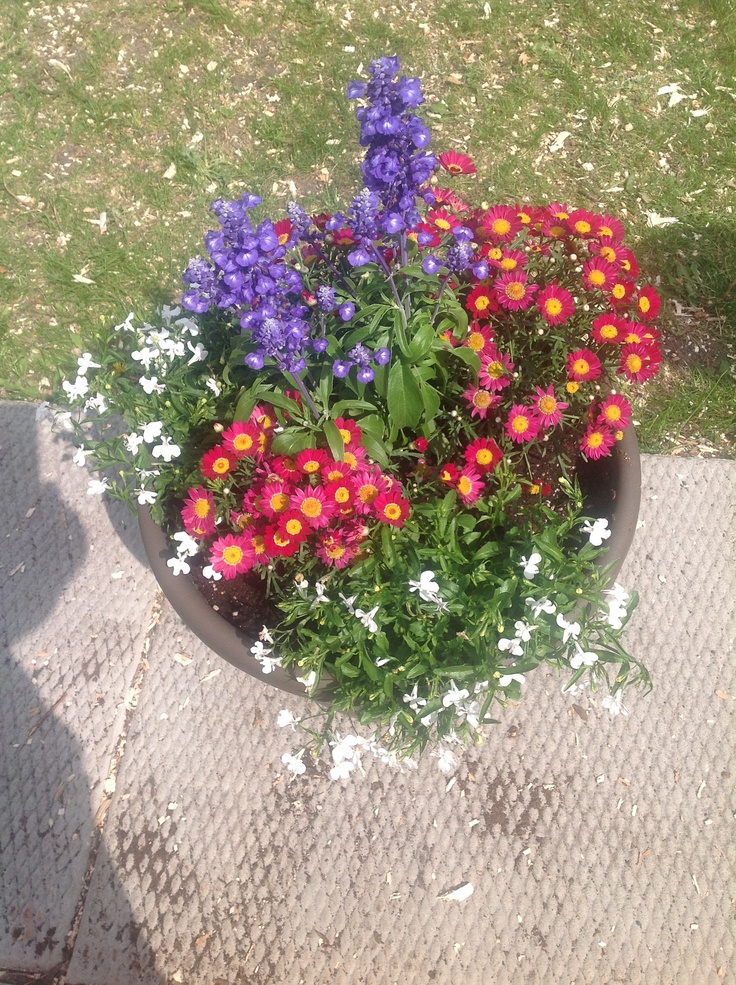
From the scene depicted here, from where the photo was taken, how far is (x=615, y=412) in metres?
1.79

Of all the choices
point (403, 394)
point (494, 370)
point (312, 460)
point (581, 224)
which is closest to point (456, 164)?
point (581, 224)

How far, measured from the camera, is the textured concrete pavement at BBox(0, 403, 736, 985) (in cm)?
197

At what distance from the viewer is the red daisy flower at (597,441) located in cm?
178

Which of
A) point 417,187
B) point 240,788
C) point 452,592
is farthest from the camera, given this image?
point 240,788

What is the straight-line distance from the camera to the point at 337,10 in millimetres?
3283

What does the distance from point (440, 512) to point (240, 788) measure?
112 centimetres

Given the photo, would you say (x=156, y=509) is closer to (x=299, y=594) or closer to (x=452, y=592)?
(x=299, y=594)

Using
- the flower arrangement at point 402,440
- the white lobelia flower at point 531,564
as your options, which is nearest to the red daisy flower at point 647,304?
the flower arrangement at point 402,440

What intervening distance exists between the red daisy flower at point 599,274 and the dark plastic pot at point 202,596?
388 millimetres

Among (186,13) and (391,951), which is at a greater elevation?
(186,13)

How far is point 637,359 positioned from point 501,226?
50 centimetres

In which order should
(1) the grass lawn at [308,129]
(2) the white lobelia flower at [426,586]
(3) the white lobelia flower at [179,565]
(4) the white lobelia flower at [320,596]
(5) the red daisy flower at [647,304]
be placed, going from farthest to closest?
(1) the grass lawn at [308,129] → (5) the red daisy flower at [647,304] → (3) the white lobelia flower at [179,565] → (4) the white lobelia flower at [320,596] → (2) the white lobelia flower at [426,586]

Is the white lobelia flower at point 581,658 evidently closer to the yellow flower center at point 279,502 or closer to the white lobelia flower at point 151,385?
the yellow flower center at point 279,502

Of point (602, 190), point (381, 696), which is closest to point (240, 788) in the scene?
point (381, 696)
